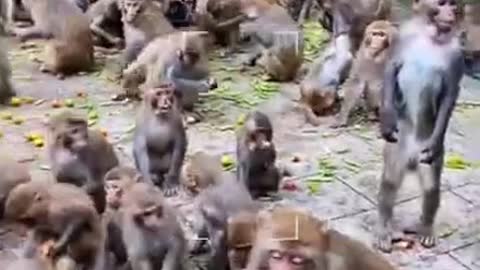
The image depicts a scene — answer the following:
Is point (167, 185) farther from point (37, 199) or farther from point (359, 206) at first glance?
point (37, 199)

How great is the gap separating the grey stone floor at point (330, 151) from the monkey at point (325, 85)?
10cm

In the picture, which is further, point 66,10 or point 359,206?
point 66,10

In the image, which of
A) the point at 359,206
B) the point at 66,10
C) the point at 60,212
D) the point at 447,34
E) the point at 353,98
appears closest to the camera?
the point at 60,212

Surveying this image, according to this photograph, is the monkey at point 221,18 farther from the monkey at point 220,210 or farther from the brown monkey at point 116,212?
the brown monkey at point 116,212

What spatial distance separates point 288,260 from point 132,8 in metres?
4.79

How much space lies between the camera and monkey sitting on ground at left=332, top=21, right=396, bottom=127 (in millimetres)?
7602

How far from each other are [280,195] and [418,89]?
50.1 inches

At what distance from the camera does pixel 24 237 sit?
19.3ft

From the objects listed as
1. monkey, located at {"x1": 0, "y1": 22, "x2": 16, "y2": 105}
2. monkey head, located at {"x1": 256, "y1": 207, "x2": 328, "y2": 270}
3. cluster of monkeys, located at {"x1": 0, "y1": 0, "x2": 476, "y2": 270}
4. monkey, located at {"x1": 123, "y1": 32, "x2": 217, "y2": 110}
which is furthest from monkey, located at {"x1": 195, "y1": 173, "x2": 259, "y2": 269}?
monkey, located at {"x1": 0, "y1": 22, "x2": 16, "y2": 105}

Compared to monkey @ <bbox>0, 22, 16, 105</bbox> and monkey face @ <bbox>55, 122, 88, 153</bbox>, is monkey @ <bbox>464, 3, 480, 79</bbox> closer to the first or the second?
monkey @ <bbox>0, 22, 16, 105</bbox>

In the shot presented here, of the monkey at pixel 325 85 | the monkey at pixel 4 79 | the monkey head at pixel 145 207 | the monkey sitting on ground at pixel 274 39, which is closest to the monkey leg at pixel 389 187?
the monkey head at pixel 145 207

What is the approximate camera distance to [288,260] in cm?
394

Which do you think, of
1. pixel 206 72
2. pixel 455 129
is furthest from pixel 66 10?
pixel 455 129

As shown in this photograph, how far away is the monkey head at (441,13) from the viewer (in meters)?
5.59
